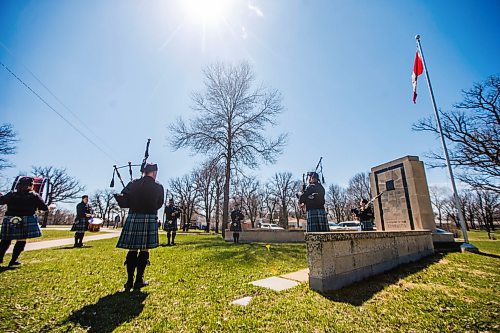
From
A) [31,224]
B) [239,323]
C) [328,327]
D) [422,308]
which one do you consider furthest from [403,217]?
[31,224]

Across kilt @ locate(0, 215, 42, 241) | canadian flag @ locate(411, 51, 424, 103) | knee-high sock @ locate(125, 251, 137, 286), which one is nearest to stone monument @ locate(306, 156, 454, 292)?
knee-high sock @ locate(125, 251, 137, 286)

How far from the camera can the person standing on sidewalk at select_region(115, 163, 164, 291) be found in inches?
131

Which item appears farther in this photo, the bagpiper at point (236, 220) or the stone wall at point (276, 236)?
the stone wall at point (276, 236)

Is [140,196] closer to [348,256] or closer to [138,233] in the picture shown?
[138,233]

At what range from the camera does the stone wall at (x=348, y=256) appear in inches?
126

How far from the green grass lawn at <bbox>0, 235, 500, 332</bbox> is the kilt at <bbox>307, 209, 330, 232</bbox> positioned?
1.65 meters

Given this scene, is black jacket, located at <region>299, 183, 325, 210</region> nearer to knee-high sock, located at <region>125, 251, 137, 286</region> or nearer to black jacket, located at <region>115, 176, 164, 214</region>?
black jacket, located at <region>115, 176, 164, 214</region>

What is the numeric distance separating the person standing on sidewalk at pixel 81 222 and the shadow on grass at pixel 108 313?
7801mm

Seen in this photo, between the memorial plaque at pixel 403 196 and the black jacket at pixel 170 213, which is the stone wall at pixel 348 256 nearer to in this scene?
the memorial plaque at pixel 403 196

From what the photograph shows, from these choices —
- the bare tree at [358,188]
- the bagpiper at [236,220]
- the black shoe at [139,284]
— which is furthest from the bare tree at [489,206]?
the black shoe at [139,284]

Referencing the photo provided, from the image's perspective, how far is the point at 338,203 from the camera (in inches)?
2173

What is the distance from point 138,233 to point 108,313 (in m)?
1.16

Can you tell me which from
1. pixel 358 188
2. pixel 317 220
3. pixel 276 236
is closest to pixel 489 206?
pixel 358 188

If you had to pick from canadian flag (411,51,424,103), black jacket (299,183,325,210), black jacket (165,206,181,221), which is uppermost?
canadian flag (411,51,424,103)
